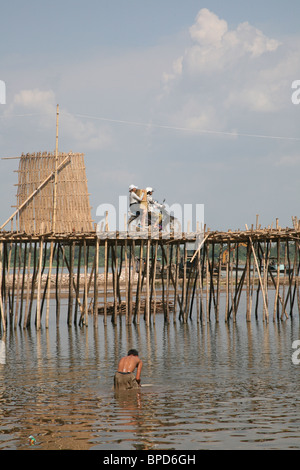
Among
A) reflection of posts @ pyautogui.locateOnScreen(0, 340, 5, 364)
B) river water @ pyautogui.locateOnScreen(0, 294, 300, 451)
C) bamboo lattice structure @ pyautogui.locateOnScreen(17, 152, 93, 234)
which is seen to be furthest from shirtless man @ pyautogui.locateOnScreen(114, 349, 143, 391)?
bamboo lattice structure @ pyautogui.locateOnScreen(17, 152, 93, 234)

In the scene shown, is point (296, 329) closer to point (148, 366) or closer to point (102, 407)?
point (148, 366)

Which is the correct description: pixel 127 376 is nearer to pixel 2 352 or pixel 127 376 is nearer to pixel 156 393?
pixel 156 393

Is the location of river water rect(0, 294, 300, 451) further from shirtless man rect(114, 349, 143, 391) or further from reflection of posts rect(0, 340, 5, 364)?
shirtless man rect(114, 349, 143, 391)

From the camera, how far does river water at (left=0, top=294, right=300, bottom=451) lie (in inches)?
423

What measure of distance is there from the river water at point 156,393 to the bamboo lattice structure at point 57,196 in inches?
267

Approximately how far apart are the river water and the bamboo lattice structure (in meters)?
6.79

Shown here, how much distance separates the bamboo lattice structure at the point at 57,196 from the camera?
29.7m

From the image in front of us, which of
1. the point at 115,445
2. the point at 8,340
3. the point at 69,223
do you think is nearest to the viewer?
the point at 115,445

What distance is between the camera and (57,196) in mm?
29766

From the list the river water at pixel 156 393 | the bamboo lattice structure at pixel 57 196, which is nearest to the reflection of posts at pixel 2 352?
the river water at pixel 156 393

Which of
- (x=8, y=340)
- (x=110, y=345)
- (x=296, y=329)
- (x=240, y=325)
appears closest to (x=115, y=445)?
(x=110, y=345)

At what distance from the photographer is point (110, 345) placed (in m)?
21.8

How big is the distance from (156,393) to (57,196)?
55.5ft
